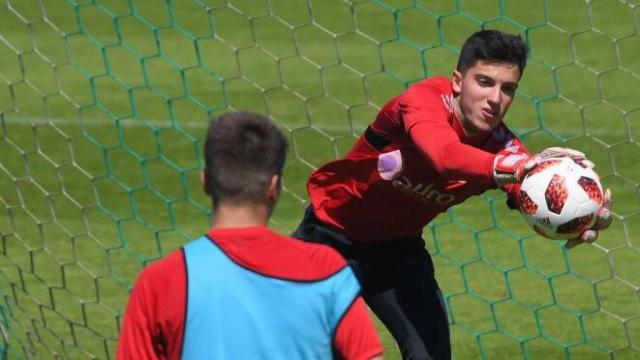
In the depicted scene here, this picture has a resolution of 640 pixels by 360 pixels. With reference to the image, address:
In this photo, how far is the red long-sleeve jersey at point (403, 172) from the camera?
4730 mm

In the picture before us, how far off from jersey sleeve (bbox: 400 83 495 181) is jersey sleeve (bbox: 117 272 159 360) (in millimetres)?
1360

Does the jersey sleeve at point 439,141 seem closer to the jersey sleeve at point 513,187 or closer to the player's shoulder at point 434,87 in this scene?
the player's shoulder at point 434,87

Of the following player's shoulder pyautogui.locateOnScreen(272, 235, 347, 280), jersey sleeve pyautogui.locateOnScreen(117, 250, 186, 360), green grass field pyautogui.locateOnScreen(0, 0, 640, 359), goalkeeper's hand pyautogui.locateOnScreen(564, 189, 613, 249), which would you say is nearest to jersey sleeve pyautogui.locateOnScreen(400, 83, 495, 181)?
goalkeeper's hand pyautogui.locateOnScreen(564, 189, 613, 249)

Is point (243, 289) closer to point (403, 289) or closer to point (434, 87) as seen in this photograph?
point (434, 87)

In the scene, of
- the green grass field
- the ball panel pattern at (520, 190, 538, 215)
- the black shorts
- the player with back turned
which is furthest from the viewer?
the green grass field

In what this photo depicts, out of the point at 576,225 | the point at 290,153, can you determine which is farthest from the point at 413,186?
the point at 290,153

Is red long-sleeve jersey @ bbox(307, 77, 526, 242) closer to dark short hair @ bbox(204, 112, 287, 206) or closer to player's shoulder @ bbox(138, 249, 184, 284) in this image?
dark short hair @ bbox(204, 112, 287, 206)

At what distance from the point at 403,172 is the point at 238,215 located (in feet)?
6.18

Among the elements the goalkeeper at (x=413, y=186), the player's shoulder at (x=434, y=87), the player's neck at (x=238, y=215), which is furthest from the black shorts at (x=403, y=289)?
the player's neck at (x=238, y=215)

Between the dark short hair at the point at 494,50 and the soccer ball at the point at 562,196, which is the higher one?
the dark short hair at the point at 494,50

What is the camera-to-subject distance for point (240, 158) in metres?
3.32

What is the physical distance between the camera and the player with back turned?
3275 mm

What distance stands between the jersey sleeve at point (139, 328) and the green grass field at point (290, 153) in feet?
9.89

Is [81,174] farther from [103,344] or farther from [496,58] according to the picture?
[496,58]
